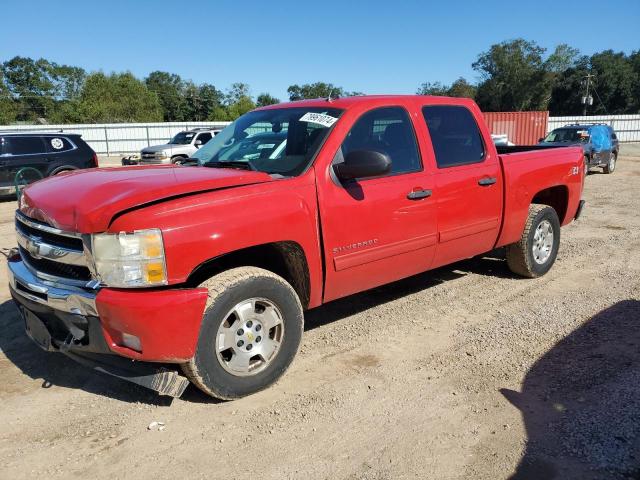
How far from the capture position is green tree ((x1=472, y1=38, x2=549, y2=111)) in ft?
226

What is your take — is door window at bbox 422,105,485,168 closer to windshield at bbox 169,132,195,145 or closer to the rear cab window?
the rear cab window

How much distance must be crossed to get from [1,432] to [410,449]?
2.39 metres

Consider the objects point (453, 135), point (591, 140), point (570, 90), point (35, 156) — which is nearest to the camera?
point (453, 135)

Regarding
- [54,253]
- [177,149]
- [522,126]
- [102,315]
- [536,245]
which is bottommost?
[536,245]

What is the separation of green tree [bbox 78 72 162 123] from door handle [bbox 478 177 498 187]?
182 ft

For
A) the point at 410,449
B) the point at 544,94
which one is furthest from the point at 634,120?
the point at 410,449

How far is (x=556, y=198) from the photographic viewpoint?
609 cm

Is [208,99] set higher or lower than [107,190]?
higher

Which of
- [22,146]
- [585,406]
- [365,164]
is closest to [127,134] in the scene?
[22,146]

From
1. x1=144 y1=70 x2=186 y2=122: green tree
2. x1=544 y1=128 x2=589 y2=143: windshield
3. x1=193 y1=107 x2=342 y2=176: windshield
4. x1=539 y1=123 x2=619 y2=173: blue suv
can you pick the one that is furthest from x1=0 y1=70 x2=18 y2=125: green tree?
x1=193 y1=107 x2=342 y2=176: windshield

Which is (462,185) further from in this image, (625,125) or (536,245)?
(625,125)

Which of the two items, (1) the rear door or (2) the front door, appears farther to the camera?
(1) the rear door

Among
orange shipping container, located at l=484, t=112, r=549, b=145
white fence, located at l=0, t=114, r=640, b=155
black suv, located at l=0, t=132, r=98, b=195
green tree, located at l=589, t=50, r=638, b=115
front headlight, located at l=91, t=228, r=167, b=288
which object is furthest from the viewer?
green tree, located at l=589, t=50, r=638, b=115

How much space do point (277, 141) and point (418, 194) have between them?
1.20 metres
